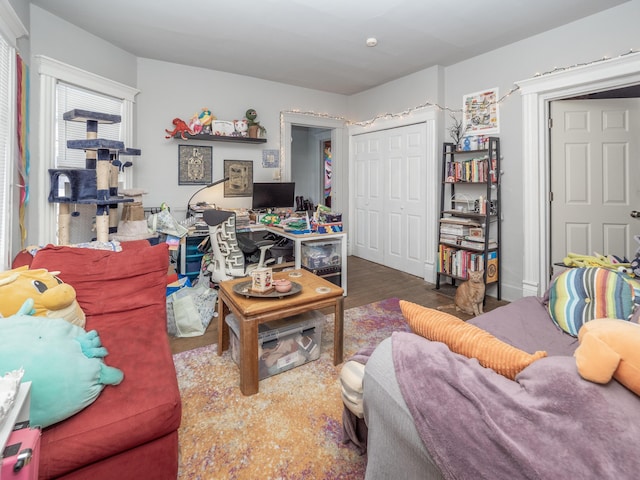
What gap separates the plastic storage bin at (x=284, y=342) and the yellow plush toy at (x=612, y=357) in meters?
1.65

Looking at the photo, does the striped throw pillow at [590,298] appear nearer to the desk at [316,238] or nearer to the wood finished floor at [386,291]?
the wood finished floor at [386,291]

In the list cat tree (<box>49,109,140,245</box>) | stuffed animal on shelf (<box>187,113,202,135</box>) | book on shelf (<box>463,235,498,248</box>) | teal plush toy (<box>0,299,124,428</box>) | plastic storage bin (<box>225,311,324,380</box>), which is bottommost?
plastic storage bin (<box>225,311,324,380</box>)

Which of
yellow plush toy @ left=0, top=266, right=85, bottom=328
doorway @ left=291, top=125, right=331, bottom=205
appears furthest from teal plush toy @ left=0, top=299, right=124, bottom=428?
doorway @ left=291, top=125, right=331, bottom=205

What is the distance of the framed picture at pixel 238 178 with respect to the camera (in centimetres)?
453

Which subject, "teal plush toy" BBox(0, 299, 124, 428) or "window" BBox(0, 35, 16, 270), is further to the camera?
"window" BBox(0, 35, 16, 270)

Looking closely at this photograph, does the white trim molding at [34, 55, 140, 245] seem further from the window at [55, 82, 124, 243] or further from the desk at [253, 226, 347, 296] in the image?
the desk at [253, 226, 347, 296]

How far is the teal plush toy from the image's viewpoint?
1.07 meters

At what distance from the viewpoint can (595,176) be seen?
3.32m

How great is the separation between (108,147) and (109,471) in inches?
92.0

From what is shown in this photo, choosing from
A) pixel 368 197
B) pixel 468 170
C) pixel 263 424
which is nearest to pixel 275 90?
pixel 368 197

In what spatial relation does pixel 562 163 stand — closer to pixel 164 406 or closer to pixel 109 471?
pixel 164 406

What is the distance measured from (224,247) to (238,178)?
169cm

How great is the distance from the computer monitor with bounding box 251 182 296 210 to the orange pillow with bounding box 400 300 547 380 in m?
3.39

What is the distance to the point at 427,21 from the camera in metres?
2.99
